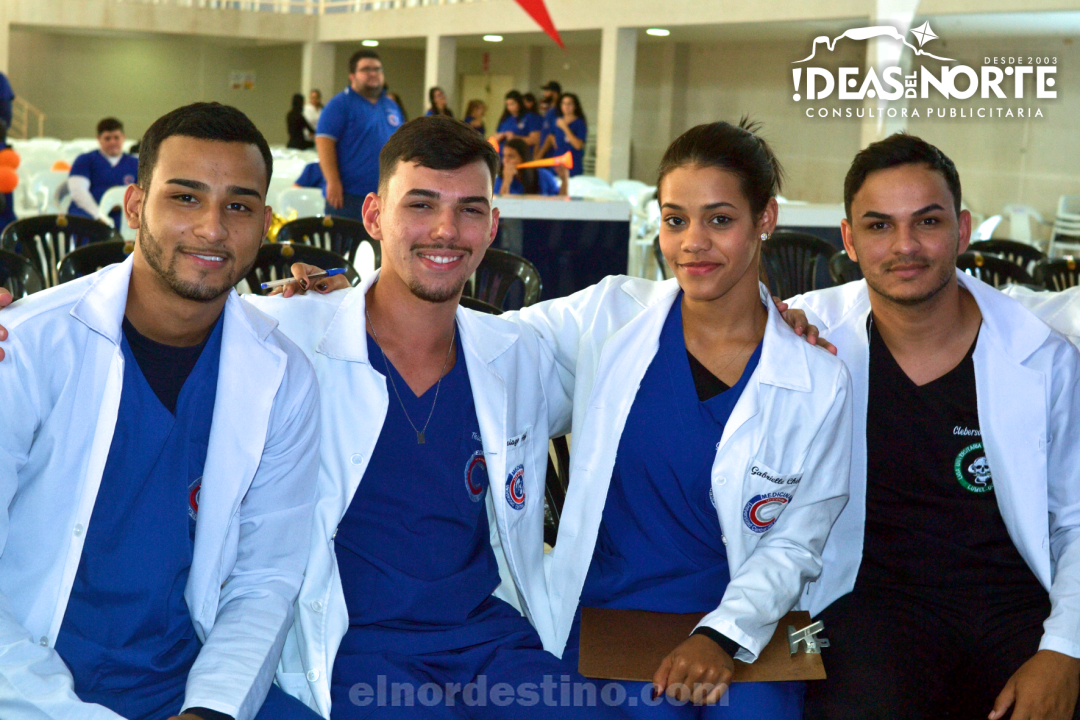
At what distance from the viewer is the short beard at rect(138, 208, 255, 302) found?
194cm

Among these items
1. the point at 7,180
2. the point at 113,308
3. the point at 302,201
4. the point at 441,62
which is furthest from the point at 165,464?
the point at 441,62

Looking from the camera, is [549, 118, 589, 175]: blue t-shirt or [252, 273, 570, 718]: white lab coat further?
[549, 118, 589, 175]: blue t-shirt

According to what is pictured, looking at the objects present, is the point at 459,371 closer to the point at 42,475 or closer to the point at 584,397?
the point at 584,397

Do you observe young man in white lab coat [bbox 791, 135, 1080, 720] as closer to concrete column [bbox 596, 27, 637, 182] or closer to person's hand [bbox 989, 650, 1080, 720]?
person's hand [bbox 989, 650, 1080, 720]

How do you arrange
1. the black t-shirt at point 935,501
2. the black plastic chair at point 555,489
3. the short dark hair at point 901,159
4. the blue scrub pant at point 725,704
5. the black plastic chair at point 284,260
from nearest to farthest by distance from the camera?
the blue scrub pant at point 725,704 < the black t-shirt at point 935,501 < the short dark hair at point 901,159 < the black plastic chair at point 555,489 < the black plastic chair at point 284,260

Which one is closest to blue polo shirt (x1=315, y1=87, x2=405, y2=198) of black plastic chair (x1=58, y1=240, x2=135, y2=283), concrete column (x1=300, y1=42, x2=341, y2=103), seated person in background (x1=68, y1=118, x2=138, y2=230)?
seated person in background (x1=68, y1=118, x2=138, y2=230)

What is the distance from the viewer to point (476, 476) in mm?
2283

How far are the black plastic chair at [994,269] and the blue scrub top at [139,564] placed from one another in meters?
3.84

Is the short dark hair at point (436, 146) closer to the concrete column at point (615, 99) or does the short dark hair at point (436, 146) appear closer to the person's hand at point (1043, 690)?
the person's hand at point (1043, 690)

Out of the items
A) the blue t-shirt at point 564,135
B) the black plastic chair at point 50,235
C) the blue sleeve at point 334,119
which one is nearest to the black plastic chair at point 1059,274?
the black plastic chair at point 50,235

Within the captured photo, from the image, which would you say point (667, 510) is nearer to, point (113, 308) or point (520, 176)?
point (113, 308)

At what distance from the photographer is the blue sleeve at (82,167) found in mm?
8977

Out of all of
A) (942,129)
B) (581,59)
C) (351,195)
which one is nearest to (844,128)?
(942,129)

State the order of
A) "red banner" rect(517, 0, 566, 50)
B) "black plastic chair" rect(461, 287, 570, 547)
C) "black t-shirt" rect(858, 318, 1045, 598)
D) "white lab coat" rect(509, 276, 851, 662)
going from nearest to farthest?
"white lab coat" rect(509, 276, 851, 662), "black t-shirt" rect(858, 318, 1045, 598), "black plastic chair" rect(461, 287, 570, 547), "red banner" rect(517, 0, 566, 50)
